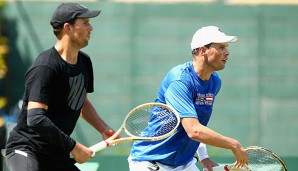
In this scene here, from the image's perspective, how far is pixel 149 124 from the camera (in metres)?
6.60

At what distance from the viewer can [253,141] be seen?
1205cm

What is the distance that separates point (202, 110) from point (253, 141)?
5.60 metres

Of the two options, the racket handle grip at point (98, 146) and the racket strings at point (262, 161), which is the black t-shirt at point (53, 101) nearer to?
the racket handle grip at point (98, 146)

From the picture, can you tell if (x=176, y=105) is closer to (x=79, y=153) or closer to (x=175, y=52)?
(x=79, y=153)

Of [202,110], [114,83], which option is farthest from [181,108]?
[114,83]

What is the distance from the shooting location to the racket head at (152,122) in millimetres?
6414

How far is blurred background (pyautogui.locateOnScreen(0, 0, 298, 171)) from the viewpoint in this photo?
1201cm

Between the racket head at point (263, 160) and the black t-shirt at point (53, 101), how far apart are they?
134 centimetres

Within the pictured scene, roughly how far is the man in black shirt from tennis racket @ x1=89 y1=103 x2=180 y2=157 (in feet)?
0.84

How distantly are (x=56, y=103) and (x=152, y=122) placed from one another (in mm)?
789

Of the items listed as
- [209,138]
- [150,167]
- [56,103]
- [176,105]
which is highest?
[56,103]

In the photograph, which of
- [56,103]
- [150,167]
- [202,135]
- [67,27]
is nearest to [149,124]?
[150,167]

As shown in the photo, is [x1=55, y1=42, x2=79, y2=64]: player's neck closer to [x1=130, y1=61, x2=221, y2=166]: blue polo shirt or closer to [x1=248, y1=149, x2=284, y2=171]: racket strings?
[x1=130, y1=61, x2=221, y2=166]: blue polo shirt

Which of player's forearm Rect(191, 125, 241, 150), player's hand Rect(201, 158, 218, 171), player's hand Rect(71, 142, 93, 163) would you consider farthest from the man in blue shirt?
player's hand Rect(71, 142, 93, 163)
